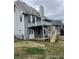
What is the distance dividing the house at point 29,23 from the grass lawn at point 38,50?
2.9 inches

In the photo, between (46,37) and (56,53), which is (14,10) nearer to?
(46,37)

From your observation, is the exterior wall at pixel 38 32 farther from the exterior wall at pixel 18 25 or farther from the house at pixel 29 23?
the exterior wall at pixel 18 25

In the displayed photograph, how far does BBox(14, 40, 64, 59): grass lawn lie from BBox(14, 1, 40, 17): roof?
0.32m

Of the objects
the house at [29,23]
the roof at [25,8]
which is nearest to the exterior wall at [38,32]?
the house at [29,23]

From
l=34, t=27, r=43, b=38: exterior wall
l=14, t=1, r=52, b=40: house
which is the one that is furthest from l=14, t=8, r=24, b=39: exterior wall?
l=34, t=27, r=43, b=38: exterior wall

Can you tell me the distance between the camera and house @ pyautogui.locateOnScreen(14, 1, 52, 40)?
194 centimetres

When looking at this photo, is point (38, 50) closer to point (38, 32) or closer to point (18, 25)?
point (38, 32)

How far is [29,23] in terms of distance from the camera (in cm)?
198

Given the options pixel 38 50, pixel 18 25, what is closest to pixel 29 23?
pixel 18 25

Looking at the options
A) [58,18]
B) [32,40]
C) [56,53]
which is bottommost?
[56,53]

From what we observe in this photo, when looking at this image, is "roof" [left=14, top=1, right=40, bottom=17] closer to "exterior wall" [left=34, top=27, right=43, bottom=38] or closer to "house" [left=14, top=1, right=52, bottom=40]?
"house" [left=14, top=1, right=52, bottom=40]
